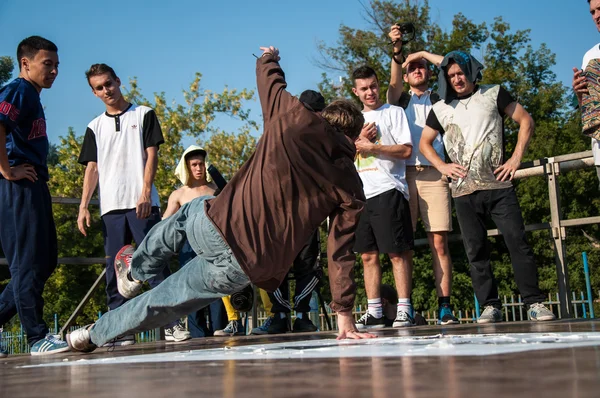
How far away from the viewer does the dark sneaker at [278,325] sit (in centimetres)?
632

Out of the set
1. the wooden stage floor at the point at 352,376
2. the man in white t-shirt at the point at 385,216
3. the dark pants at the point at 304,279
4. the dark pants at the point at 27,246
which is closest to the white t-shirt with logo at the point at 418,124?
the man in white t-shirt at the point at 385,216

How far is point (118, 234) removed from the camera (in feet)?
18.9

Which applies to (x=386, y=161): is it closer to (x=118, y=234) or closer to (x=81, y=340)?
(x=118, y=234)

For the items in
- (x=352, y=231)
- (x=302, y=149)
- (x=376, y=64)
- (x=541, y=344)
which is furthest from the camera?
(x=376, y=64)

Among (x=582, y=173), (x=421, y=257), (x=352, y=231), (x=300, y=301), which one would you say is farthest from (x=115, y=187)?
(x=582, y=173)

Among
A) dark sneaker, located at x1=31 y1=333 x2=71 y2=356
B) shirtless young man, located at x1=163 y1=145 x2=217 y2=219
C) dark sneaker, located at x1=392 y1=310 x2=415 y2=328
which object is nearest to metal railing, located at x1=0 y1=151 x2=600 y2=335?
dark sneaker, located at x1=392 y1=310 x2=415 y2=328

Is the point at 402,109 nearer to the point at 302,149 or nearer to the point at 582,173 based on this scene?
the point at 302,149

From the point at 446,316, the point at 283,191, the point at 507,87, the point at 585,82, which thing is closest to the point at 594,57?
the point at 585,82

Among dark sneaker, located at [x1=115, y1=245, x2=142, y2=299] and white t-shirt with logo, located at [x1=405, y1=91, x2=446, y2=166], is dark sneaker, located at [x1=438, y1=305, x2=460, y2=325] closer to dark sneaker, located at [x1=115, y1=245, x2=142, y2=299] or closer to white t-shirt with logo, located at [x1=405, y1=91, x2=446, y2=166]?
white t-shirt with logo, located at [x1=405, y1=91, x2=446, y2=166]

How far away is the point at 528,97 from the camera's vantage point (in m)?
32.7

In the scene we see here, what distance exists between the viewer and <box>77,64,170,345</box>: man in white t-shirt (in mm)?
5734

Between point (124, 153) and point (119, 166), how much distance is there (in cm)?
12

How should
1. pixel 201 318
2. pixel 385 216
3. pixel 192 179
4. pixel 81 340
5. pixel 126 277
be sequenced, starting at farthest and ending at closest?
1. pixel 192 179
2. pixel 201 318
3. pixel 385 216
4. pixel 126 277
5. pixel 81 340

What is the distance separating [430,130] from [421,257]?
21309 mm
